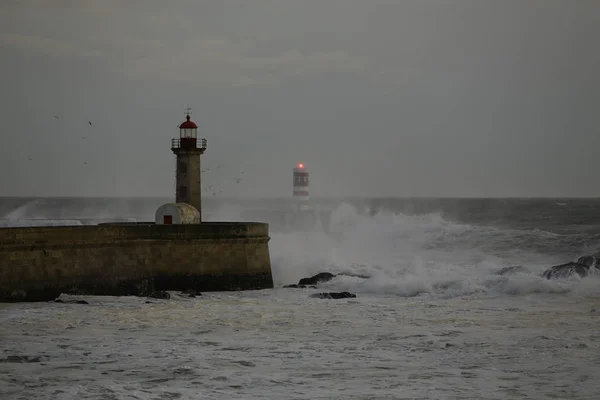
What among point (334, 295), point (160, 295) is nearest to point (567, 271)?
point (334, 295)

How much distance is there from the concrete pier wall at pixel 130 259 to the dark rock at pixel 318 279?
1.67m

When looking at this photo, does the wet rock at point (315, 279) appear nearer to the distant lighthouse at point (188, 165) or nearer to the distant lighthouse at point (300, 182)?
the distant lighthouse at point (188, 165)

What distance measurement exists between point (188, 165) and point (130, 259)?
3.73 m

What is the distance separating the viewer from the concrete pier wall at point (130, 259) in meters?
15.1

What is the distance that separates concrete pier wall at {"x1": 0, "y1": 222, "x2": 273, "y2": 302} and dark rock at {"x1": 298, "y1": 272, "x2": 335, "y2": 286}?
167 cm

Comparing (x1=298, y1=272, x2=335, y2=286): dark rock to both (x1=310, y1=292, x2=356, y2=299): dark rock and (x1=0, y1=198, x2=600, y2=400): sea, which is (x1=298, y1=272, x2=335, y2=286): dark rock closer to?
(x1=0, y1=198, x2=600, y2=400): sea

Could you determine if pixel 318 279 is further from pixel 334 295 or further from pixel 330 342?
pixel 330 342

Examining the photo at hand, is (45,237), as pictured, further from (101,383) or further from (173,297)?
(101,383)

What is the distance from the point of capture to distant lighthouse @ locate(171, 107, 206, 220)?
19.8 m

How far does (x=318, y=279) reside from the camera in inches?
784

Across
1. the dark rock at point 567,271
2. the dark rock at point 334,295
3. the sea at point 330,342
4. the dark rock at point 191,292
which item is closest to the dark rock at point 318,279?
the sea at point 330,342

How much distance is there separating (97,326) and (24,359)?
241cm

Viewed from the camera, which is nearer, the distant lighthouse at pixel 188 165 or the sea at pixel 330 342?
the sea at pixel 330 342

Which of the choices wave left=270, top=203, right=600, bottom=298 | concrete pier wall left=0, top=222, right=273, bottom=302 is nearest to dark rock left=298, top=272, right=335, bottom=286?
wave left=270, top=203, right=600, bottom=298
